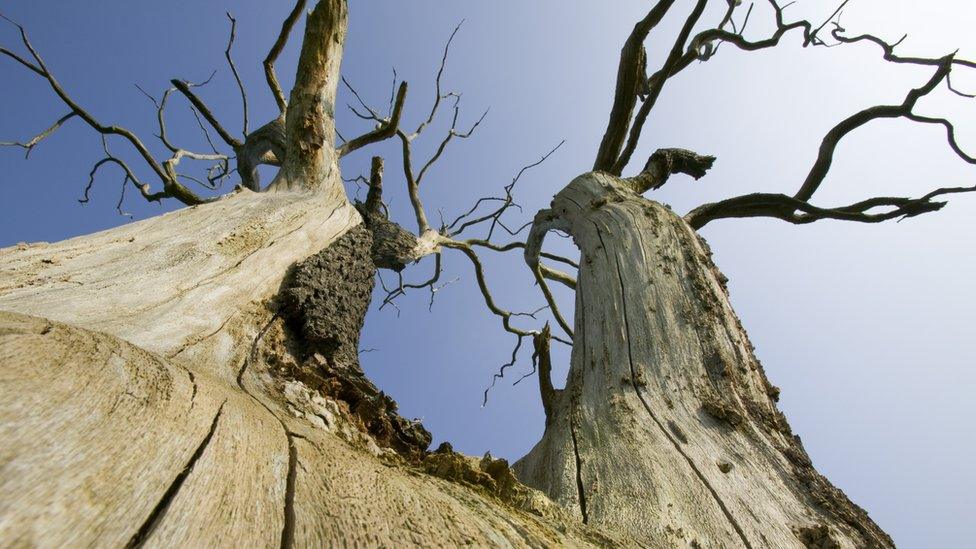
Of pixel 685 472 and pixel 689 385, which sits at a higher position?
pixel 689 385

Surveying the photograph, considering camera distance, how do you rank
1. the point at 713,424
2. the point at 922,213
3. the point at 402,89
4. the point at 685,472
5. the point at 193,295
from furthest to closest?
the point at 402,89
the point at 922,213
the point at 193,295
the point at 713,424
the point at 685,472

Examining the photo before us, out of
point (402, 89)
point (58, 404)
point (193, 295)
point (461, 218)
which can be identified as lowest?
point (58, 404)

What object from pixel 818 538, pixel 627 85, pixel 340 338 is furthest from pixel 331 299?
pixel 627 85

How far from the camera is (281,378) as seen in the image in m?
1.71

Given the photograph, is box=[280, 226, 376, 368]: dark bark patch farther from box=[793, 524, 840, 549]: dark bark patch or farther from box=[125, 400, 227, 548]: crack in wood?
box=[793, 524, 840, 549]: dark bark patch

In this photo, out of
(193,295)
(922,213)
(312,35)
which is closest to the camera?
(193,295)

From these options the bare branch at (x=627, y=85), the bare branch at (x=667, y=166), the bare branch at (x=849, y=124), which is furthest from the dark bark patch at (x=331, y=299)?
the bare branch at (x=849, y=124)

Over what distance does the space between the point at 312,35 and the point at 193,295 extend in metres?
2.30

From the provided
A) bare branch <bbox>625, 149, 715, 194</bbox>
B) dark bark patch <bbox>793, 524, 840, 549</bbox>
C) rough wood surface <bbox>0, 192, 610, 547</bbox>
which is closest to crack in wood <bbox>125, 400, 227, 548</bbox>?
rough wood surface <bbox>0, 192, 610, 547</bbox>

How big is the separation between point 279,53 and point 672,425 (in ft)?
12.9

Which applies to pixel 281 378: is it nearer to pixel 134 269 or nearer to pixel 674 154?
pixel 134 269

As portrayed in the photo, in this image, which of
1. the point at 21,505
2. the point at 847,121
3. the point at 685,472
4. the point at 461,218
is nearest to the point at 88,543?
the point at 21,505

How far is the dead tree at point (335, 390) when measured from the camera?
2.22 ft

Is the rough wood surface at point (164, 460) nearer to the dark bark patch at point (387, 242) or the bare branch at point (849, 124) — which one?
the dark bark patch at point (387, 242)
